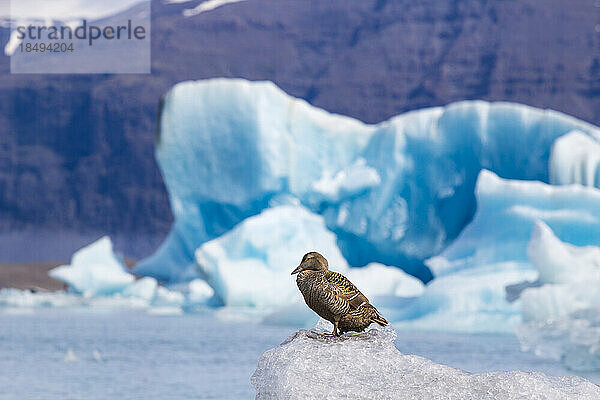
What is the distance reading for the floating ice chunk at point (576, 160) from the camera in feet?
36.8

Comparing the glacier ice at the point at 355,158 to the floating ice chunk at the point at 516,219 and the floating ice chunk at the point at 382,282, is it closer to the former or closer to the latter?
the floating ice chunk at the point at 382,282

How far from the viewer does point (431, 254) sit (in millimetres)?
12703

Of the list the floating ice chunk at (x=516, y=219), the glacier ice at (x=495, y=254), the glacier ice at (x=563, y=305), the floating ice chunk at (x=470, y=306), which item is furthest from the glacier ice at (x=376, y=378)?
the floating ice chunk at (x=516, y=219)

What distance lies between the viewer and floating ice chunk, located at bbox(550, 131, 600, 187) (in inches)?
441

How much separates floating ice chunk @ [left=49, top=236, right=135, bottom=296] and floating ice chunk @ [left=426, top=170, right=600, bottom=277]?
19.6 feet

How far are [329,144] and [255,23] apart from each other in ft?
51.3

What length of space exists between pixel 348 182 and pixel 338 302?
9622mm

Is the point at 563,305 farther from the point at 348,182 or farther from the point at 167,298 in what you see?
the point at 167,298

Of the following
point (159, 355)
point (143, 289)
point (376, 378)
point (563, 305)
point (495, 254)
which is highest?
point (376, 378)

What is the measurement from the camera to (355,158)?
1316 cm

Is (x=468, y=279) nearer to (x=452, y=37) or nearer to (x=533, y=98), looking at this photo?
(x=533, y=98)

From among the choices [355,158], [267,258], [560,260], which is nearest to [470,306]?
[560,260]

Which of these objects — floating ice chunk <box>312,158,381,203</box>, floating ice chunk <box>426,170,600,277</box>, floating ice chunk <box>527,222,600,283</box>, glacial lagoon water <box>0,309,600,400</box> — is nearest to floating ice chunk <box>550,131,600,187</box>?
floating ice chunk <box>426,170,600,277</box>

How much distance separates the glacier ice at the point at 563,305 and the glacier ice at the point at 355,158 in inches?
136
